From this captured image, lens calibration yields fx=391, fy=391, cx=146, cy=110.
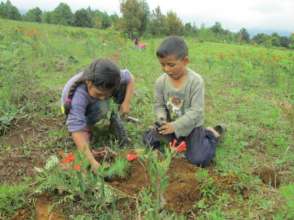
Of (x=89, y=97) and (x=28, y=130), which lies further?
(x=28, y=130)

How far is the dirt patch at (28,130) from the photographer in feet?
11.3

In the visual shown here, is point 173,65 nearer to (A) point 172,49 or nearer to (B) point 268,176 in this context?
(A) point 172,49

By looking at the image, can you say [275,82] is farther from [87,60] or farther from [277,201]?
[277,201]

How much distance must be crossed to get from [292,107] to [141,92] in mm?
2033

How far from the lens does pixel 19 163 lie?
9.96ft

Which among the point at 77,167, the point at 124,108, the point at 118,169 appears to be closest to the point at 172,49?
the point at 124,108

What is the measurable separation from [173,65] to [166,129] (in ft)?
1.69

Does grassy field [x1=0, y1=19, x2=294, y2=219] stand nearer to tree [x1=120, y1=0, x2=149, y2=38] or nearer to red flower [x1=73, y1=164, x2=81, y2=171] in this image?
red flower [x1=73, y1=164, x2=81, y2=171]

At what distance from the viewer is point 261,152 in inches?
139

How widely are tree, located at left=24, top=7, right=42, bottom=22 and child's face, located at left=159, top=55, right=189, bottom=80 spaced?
124 ft

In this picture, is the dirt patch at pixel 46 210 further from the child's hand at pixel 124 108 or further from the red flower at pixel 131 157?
the child's hand at pixel 124 108

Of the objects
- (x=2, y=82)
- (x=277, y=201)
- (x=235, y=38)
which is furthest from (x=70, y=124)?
(x=235, y=38)

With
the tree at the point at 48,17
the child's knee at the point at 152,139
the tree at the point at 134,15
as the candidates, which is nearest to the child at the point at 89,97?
the child's knee at the point at 152,139

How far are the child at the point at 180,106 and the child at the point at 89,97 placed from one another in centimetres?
40
